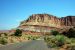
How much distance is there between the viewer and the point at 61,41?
36.3m


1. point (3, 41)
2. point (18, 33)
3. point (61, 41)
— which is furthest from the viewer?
point (18, 33)

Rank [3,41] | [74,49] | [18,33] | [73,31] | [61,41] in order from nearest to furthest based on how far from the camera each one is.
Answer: [74,49] → [61,41] → [3,41] → [73,31] → [18,33]

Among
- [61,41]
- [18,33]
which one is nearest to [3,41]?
[61,41]

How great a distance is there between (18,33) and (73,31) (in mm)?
52884

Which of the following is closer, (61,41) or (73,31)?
(61,41)

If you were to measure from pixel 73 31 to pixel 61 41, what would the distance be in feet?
104

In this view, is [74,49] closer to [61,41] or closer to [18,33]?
[61,41]

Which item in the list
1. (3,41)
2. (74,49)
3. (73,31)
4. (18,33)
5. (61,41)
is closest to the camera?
(74,49)

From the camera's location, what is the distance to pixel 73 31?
67375 millimetres

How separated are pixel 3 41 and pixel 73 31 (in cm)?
2856

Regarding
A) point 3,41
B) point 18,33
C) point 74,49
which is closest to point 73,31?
point 3,41

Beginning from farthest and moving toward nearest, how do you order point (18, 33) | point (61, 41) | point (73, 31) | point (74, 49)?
point (18, 33) → point (73, 31) → point (61, 41) → point (74, 49)

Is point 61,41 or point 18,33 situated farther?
point 18,33

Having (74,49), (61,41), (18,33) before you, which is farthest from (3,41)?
(18,33)
